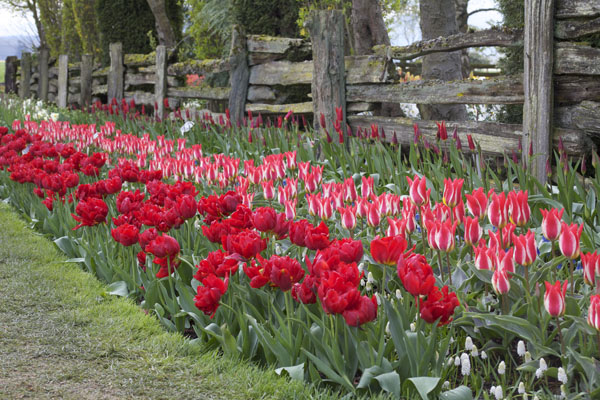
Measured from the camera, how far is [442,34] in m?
9.16

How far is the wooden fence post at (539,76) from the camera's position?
202 inches

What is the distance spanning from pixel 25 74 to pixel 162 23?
813 cm

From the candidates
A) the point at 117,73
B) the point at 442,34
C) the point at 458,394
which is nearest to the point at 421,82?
the point at 442,34

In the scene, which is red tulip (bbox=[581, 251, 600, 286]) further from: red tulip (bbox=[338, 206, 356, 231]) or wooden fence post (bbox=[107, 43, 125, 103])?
wooden fence post (bbox=[107, 43, 125, 103])

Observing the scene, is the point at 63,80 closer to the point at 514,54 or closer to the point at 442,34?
the point at 442,34

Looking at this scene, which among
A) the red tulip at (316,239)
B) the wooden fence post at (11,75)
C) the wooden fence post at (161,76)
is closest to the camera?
the red tulip at (316,239)

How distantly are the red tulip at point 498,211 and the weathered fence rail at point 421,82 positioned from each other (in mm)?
2654

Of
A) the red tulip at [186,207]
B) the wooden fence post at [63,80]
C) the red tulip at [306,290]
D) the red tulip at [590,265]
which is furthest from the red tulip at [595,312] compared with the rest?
the wooden fence post at [63,80]

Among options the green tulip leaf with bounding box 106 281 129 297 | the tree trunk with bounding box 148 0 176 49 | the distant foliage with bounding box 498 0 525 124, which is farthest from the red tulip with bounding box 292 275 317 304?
the tree trunk with bounding box 148 0 176 49

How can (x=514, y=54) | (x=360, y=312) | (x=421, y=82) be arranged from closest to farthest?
(x=360, y=312)
(x=421, y=82)
(x=514, y=54)

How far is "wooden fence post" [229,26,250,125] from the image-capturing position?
9047mm

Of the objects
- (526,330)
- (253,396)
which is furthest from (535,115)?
(253,396)

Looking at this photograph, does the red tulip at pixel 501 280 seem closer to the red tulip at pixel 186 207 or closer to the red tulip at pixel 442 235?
the red tulip at pixel 442 235

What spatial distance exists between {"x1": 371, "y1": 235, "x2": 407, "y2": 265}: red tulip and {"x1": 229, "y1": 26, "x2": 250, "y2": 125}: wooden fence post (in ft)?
22.5
